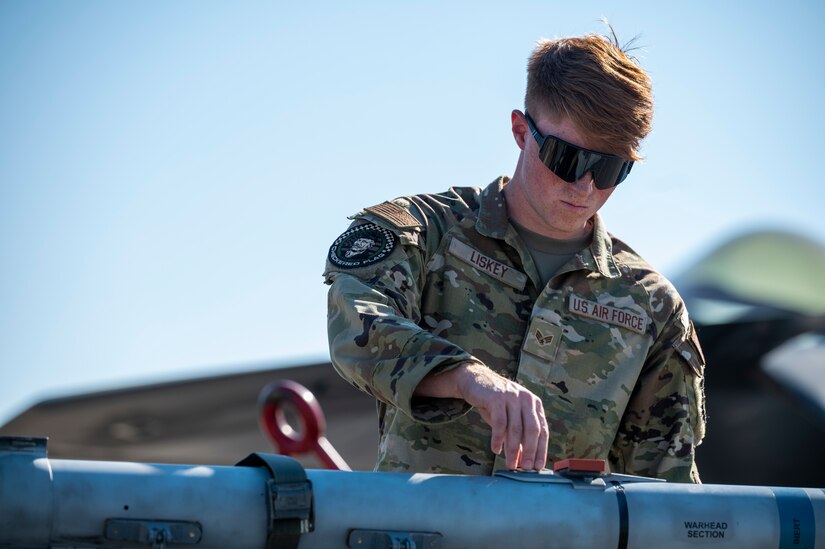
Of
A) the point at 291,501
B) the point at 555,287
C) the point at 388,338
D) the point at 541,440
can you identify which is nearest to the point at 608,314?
the point at 555,287

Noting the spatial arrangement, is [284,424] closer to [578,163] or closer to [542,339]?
[542,339]

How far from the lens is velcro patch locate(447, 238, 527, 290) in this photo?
3.34 metres

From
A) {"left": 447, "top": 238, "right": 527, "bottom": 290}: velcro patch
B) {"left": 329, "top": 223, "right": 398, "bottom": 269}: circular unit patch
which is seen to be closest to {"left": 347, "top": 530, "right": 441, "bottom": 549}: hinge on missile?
{"left": 329, "top": 223, "right": 398, "bottom": 269}: circular unit patch

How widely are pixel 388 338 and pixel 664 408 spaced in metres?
1.08

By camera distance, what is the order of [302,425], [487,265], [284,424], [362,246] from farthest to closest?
[284,424]
[302,425]
[487,265]
[362,246]

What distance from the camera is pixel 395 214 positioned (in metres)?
3.24

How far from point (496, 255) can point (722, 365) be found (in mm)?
3229

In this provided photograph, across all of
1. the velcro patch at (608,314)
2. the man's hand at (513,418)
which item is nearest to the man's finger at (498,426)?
the man's hand at (513,418)

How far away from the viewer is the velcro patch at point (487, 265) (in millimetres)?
3344

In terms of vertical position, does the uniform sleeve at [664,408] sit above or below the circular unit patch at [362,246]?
below

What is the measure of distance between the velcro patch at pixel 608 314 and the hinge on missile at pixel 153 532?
4.96ft

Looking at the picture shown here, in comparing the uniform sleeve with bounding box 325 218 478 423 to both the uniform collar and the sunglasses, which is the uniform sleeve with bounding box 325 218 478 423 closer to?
the uniform collar

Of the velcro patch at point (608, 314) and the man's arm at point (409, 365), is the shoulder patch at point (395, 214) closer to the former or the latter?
the man's arm at point (409, 365)

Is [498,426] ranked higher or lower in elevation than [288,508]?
higher
